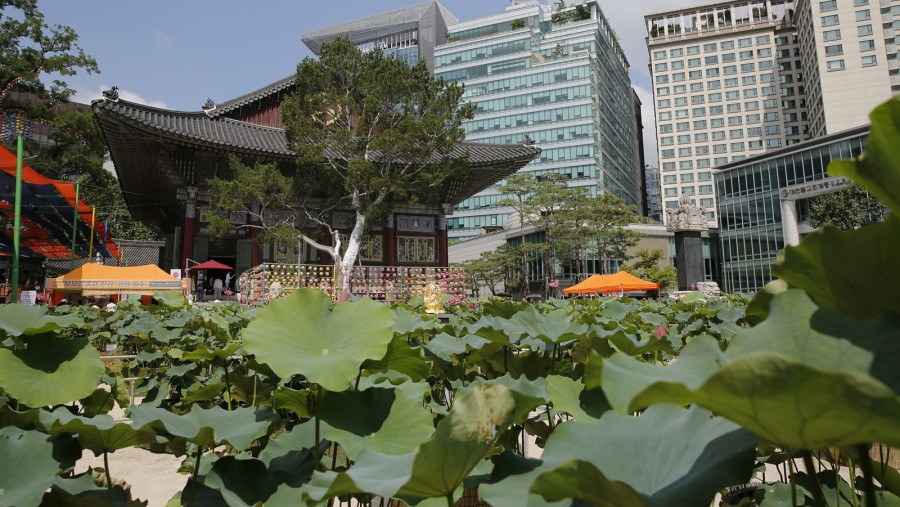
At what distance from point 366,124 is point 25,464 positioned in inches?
484

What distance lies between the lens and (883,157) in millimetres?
476

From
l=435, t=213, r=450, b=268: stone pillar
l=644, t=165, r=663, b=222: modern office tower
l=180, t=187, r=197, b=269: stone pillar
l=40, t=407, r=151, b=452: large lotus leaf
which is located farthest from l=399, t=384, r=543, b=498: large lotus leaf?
l=644, t=165, r=663, b=222: modern office tower

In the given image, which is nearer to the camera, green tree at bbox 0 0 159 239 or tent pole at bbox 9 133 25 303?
tent pole at bbox 9 133 25 303

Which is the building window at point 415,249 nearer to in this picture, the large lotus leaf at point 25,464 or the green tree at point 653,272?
the green tree at point 653,272

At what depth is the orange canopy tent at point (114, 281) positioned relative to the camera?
10.3 meters

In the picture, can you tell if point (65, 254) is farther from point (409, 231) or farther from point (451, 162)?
point (451, 162)

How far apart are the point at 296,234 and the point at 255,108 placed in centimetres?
649

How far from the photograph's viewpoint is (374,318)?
3.80 feet

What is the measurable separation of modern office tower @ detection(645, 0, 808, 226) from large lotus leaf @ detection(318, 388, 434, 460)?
5466 cm

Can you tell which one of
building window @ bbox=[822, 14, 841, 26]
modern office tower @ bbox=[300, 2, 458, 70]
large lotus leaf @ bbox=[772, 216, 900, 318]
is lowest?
large lotus leaf @ bbox=[772, 216, 900, 318]

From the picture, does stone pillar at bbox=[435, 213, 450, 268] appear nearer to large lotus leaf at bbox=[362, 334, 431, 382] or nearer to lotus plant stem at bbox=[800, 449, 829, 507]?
large lotus leaf at bbox=[362, 334, 431, 382]

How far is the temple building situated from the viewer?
43.1 feet

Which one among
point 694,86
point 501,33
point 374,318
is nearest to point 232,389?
point 374,318

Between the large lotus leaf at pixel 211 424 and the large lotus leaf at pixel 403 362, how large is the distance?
294 mm
